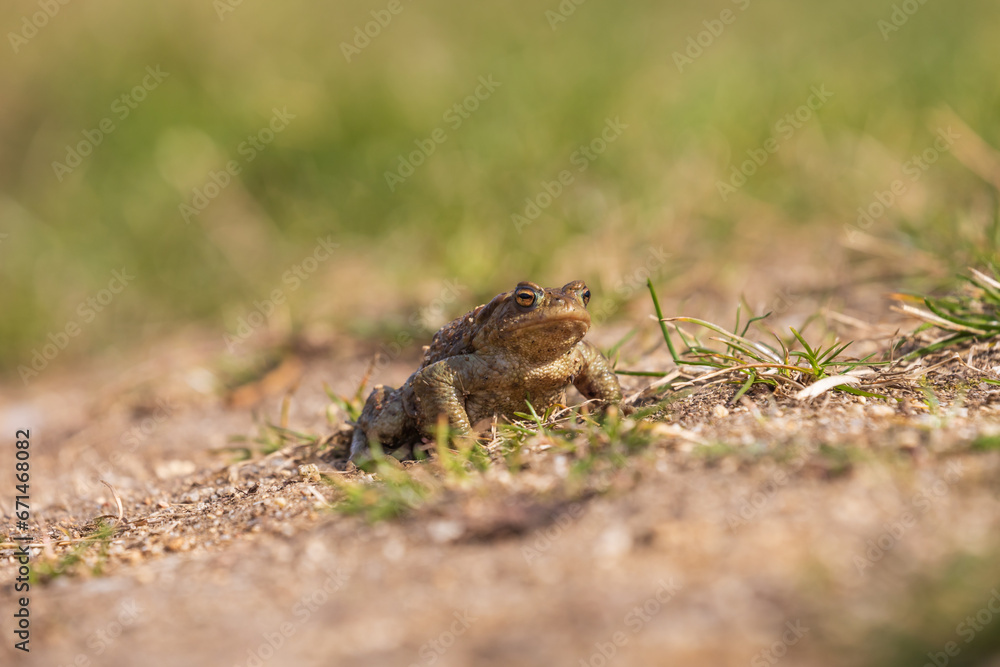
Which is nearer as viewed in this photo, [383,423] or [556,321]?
[556,321]

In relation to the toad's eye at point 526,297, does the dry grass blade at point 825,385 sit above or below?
below

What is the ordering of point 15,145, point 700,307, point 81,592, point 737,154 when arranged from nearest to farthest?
1. point 81,592
2. point 700,307
3. point 737,154
4. point 15,145

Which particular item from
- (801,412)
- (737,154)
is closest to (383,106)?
(737,154)

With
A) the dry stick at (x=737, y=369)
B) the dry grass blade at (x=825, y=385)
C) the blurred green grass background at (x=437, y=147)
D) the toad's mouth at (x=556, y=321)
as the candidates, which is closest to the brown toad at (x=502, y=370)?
the toad's mouth at (x=556, y=321)

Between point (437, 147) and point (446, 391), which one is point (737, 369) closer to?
point (446, 391)

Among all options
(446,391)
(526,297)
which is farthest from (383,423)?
(526,297)

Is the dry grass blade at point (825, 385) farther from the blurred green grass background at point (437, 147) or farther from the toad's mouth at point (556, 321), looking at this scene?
the blurred green grass background at point (437, 147)

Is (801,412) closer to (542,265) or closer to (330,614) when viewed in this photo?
(330,614)

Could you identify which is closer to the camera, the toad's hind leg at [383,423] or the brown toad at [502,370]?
the brown toad at [502,370]
